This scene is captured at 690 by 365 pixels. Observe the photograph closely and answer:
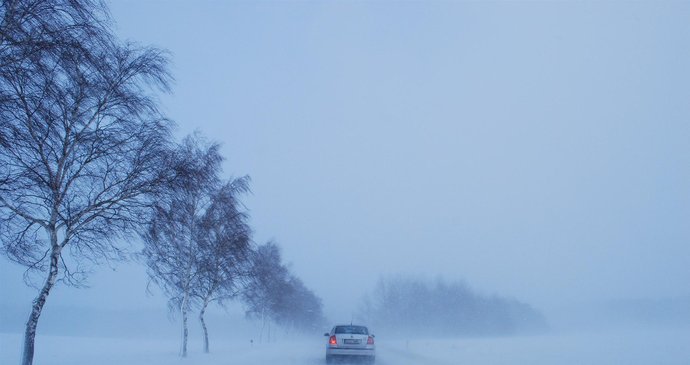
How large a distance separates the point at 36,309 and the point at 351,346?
42.7ft

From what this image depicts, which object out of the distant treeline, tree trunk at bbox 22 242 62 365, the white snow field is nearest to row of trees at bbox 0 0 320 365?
tree trunk at bbox 22 242 62 365

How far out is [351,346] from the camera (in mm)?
21891

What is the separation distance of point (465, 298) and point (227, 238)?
86102mm

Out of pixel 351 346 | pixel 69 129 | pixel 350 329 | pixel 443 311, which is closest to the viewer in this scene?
pixel 69 129

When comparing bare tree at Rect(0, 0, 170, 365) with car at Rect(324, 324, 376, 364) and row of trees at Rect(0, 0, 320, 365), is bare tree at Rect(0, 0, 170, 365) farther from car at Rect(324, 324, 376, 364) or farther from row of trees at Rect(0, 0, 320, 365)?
car at Rect(324, 324, 376, 364)

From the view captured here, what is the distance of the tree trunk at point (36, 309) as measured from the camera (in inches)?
451

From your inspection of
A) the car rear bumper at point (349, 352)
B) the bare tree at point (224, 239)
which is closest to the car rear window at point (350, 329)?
the car rear bumper at point (349, 352)

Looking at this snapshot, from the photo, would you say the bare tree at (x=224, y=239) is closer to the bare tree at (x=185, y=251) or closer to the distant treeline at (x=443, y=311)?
the bare tree at (x=185, y=251)

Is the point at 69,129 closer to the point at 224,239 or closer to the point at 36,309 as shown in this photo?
the point at 36,309

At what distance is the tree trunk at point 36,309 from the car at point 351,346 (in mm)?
12592

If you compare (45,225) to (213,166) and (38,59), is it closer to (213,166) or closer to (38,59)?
(38,59)

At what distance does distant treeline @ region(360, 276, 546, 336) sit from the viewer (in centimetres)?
9981

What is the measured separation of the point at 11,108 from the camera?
8.99m

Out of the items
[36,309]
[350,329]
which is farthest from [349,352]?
[36,309]
